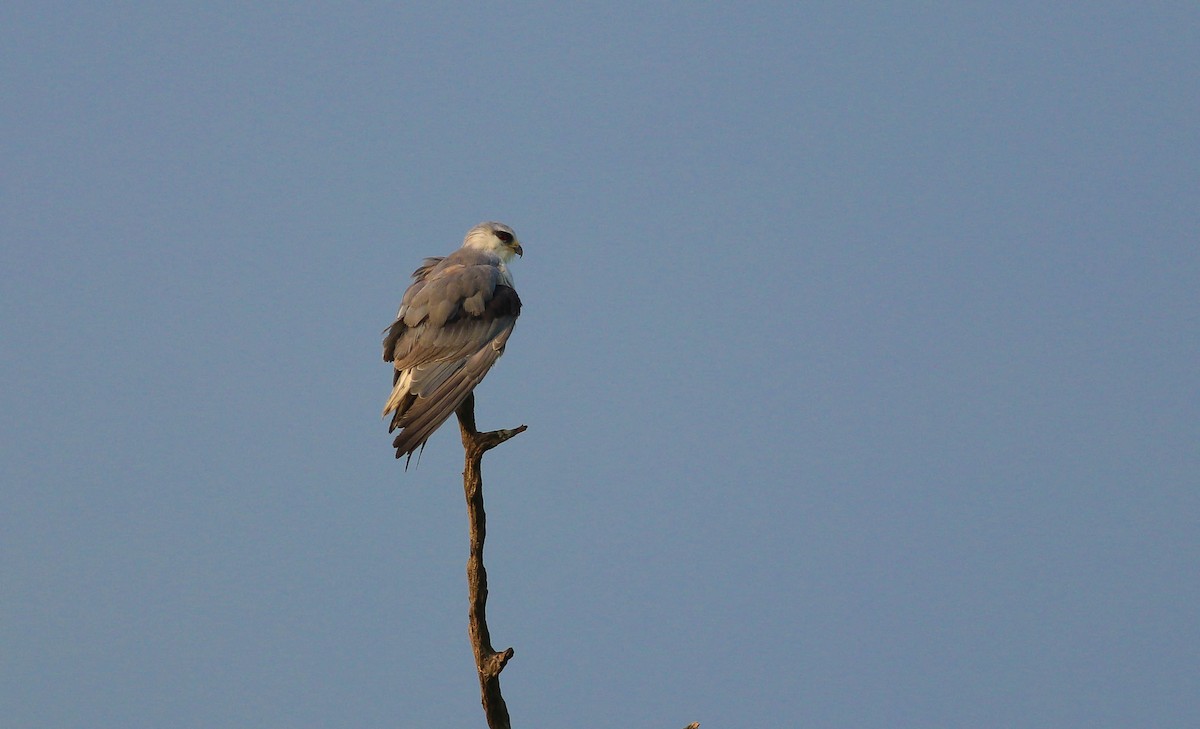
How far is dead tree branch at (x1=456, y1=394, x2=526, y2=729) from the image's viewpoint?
8.45 metres

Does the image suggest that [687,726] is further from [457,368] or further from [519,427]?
[457,368]

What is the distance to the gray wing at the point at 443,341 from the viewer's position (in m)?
8.81

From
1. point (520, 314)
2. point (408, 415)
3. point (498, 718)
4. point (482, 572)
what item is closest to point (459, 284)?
point (520, 314)

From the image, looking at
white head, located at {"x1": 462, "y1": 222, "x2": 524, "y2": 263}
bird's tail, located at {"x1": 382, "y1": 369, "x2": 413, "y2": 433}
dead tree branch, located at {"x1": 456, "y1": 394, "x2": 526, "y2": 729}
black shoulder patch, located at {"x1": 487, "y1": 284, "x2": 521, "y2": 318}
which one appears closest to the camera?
dead tree branch, located at {"x1": 456, "y1": 394, "x2": 526, "y2": 729}

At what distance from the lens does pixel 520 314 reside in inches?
390

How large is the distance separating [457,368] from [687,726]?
312cm

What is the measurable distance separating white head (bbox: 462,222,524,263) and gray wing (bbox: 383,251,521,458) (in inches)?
34.2

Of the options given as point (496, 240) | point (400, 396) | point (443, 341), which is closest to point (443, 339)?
point (443, 341)

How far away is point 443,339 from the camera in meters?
9.34

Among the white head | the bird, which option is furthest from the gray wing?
the white head

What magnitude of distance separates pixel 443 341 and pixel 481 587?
1953 millimetres

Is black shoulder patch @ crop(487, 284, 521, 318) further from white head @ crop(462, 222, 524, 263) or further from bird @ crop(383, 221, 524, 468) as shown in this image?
white head @ crop(462, 222, 524, 263)

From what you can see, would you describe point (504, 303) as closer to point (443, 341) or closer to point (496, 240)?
point (443, 341)

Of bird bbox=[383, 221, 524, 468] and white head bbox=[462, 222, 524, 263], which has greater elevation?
white head bbox=[462, 222, 524, 263]
